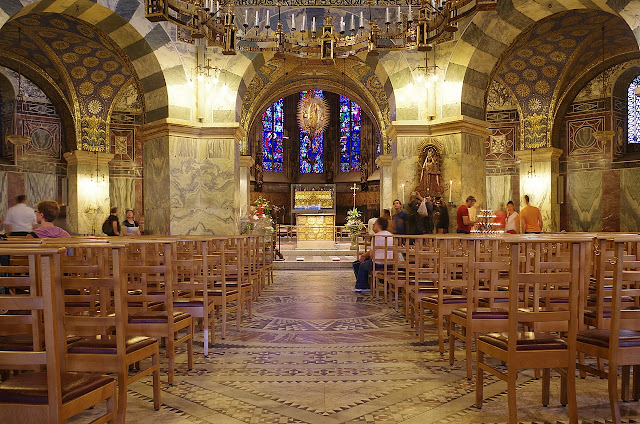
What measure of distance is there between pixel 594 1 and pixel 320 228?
1027 centimetres

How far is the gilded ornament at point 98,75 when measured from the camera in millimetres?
14831

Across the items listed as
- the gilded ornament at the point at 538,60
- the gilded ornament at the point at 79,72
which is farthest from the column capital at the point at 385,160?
the gilded ornament at the point at 79,72

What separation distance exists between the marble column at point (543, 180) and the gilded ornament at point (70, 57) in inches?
524

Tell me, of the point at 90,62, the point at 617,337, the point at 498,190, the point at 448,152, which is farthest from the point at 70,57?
the point at 617,337

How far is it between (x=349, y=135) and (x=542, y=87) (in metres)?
13.4

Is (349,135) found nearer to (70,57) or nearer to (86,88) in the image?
(86,88)

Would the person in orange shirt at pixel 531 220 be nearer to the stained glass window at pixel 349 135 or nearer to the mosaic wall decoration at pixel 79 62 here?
the mosaic wall decoration at pixel 79 62

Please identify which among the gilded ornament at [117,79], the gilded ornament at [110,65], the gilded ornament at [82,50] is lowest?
the gilded ornament at [117,79]

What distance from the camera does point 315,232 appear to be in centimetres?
1734

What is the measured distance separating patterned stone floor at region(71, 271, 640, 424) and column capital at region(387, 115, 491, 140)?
7006 millimetres

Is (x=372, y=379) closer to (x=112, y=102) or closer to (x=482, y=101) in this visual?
(x=482, y=101)

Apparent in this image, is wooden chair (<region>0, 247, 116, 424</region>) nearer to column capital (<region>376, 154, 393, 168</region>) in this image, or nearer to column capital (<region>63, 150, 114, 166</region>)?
column capital (<region>63, 150, 114, 166</region>)

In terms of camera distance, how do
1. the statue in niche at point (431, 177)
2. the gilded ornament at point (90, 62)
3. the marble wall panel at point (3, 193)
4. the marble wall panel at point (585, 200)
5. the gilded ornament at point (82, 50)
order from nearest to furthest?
the statue in niche at point (431, 177) < the gilded ornament at point (82, 50) < the gilded ornament at point (90, 62) < the marble wall panel at point (3, 193) < the marble wall panel at point (585, 200)

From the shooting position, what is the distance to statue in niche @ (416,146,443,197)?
11.7m
